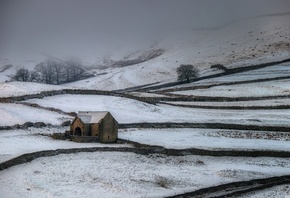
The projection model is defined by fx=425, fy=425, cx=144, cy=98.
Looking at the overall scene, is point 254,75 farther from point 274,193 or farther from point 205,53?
point 274,193

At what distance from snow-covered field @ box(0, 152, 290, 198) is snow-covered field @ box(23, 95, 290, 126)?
14766 millimetres

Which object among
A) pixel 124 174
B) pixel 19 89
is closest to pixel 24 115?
pixel 19 89

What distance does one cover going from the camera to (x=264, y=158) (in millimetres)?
39094

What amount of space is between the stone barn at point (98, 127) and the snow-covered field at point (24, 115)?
4887 mm

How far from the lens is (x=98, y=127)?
4209cm

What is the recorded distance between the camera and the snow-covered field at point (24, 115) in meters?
45.3

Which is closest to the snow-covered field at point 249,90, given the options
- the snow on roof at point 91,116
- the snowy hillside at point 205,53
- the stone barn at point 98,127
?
the snowy hillside at point 205,53

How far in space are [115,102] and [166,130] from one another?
1436 cm

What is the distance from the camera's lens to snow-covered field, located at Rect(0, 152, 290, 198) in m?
27.2

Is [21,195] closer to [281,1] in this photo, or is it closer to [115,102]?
[115,102]

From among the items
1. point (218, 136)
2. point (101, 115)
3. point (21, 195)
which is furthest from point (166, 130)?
point (21, 195)

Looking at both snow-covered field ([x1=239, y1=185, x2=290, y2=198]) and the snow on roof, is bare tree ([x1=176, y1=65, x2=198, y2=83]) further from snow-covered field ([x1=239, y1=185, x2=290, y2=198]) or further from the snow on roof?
snow-covered field ([x1=239, y1=185, x2=290, y2=198])

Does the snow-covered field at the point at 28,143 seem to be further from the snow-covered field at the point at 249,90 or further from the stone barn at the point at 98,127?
the snow-covered field at the point at 249,90

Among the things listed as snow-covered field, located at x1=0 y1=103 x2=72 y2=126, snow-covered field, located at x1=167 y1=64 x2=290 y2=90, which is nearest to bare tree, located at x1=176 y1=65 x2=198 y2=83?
snow-covered field, located at x1=167 y1=64 x2=290 y2=90
